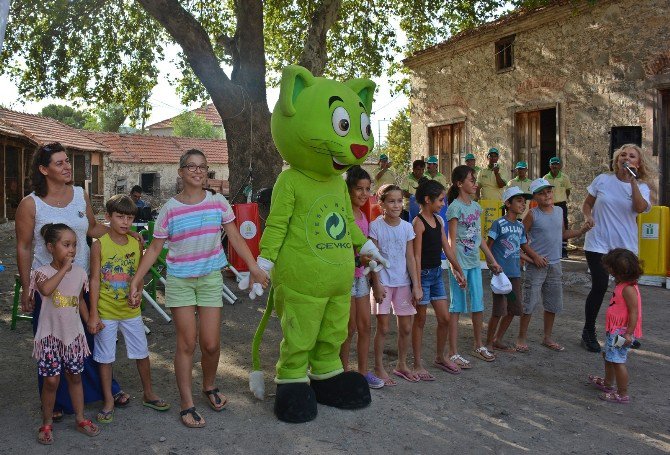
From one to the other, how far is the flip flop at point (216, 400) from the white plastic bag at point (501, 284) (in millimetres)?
2373

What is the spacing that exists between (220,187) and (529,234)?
22.9m

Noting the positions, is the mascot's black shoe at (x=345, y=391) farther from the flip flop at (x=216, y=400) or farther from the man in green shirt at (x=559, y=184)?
the man in green shirt at (x=559, y=184)

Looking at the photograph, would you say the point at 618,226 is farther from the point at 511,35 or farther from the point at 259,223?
the point at 511,35

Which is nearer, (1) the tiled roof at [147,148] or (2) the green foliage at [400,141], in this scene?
(1) the tiled roof at [147,148]

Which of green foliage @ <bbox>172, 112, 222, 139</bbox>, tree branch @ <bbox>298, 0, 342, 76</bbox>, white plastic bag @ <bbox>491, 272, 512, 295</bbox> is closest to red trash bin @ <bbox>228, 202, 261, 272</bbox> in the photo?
tree branch @ <bbox>298, 0, 342, 76</bbox>

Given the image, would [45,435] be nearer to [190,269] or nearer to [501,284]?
[190,269]

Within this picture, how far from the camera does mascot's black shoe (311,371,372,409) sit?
4180 mm

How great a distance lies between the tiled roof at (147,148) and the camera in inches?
1227

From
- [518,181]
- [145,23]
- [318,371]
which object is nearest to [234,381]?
[318,371]

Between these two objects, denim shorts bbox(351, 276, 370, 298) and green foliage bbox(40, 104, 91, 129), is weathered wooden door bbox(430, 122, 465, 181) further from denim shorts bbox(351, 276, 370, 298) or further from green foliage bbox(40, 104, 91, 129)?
green foliage bbox(40, 104, 91, 129)

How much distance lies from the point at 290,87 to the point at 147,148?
3009 cm

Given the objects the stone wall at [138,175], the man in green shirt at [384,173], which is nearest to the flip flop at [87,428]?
the man in green shirt at [384,173]

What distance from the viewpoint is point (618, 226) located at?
5422 millimetres

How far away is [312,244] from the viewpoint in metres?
4.09
